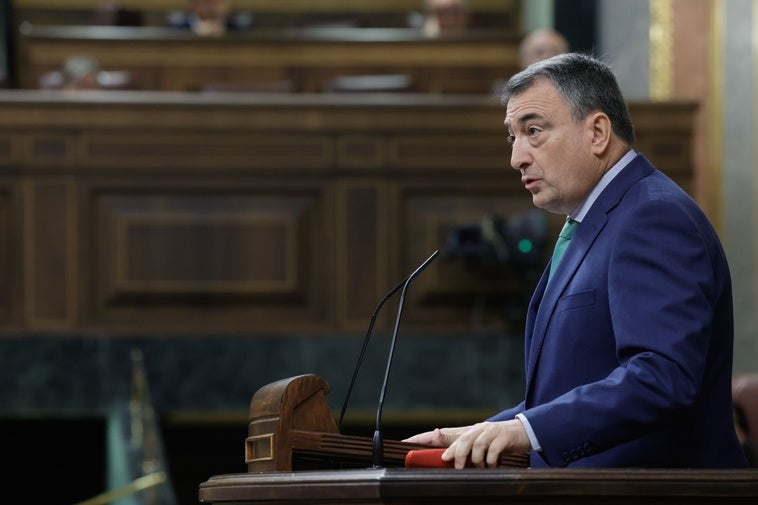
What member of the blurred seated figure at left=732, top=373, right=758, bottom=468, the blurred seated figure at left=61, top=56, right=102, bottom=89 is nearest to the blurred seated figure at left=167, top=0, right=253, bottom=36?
the blurred seated figure at left=61, top=56, right=102, bottom=89

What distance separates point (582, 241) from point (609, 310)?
15cm

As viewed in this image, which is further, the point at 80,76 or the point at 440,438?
the point at 80,76

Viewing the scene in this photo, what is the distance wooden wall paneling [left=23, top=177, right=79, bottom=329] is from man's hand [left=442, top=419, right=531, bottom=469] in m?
3.90

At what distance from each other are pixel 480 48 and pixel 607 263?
6.39 meters

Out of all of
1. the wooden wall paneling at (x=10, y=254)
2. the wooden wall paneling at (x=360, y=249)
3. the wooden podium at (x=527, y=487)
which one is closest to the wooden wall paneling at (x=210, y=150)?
the wooden wall paneling at (x=360, y=249)

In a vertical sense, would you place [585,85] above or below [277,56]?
below

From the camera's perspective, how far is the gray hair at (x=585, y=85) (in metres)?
2.08

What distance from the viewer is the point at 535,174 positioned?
2115mm

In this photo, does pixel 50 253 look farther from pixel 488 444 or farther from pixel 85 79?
pixel 488 444

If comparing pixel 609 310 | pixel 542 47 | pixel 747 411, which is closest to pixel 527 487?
pixel 609 310

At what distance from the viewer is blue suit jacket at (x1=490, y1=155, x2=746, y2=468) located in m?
1.79

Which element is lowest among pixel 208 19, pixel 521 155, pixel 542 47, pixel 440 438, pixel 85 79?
pixel 440 438

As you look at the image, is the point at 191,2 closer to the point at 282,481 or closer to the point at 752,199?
the point at 752,199

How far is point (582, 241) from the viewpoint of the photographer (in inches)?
81.4
